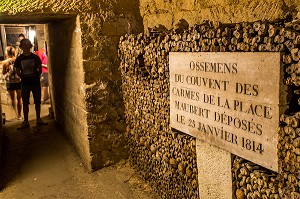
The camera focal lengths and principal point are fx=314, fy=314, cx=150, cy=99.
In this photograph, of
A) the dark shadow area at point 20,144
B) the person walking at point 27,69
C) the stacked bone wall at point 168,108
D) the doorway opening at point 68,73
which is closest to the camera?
the stacked bone wall at point 168,108

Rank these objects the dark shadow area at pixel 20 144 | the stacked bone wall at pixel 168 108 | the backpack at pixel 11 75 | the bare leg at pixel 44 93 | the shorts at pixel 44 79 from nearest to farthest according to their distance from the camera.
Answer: the stacked bone wall at pixel 168 108, the dark shadow area at pixel 20 144, the backpack at pixel 11 75, the shorts at pixel 44 79, the bare leg at pixel 44 93

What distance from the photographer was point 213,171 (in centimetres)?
224

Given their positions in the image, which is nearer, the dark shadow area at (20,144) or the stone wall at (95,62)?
the stone wall at (95,62)

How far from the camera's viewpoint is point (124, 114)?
3.76 meters

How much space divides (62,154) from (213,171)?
2.67 metres

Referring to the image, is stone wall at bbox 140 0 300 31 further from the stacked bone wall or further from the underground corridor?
the underground corridor

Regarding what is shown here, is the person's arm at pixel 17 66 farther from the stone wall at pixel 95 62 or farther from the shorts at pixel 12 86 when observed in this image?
the stone wall at pixel 95 62

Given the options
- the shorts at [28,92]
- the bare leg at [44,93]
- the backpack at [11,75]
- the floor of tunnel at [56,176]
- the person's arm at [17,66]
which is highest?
the person's arm at [17,66]

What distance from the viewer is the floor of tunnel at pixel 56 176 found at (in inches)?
129

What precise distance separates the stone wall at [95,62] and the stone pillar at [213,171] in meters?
1.59

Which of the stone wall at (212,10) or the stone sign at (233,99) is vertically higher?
the stone wall at (212,10)

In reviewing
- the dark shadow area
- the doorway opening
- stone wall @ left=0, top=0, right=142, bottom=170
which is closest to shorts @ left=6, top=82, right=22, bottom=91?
the dark shadow area

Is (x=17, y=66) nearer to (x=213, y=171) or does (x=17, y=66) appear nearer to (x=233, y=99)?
(x=213, y=171)

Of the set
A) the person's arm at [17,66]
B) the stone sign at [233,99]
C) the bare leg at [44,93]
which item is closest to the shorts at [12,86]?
the person's arm at [17,66]
